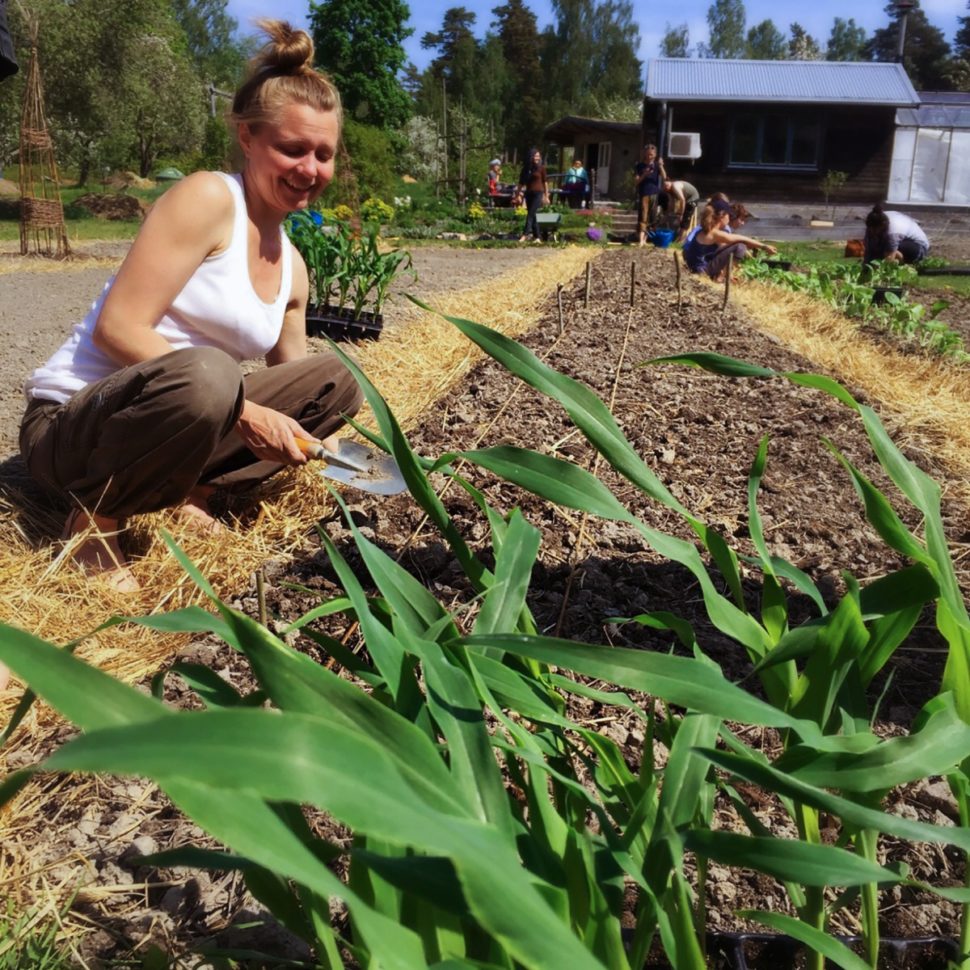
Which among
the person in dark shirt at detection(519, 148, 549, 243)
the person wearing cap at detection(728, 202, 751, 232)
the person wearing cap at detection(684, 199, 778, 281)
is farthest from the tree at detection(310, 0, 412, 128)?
the person wearing cap at detection(684, 199, 778, 281)

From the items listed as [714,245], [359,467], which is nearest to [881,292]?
[714,245]

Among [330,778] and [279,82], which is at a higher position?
[279,82]

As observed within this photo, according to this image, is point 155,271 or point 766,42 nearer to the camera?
point 155,271

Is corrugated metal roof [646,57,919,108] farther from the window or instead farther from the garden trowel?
the garden trowel

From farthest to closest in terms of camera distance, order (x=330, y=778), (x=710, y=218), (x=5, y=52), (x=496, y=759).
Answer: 1. (x=710, y=218)
2. (x=5, y=52)
3. (x=496, y=759)
4. (x=330, y=778)

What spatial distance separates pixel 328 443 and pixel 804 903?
1.68 metres

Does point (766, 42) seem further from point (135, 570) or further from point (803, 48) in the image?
point (135, 570)

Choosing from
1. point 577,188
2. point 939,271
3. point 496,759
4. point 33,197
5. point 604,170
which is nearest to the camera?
point 496,759

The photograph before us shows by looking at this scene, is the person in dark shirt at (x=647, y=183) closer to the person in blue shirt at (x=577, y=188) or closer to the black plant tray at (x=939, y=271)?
the black plant tray at (x=939, y=271)

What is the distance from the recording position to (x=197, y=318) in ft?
7.16

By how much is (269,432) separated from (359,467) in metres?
0.31

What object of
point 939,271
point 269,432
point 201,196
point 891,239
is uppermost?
point 201,196

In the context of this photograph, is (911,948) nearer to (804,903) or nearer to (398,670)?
(804,903)

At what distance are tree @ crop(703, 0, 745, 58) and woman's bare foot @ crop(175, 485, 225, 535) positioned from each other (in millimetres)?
67622
